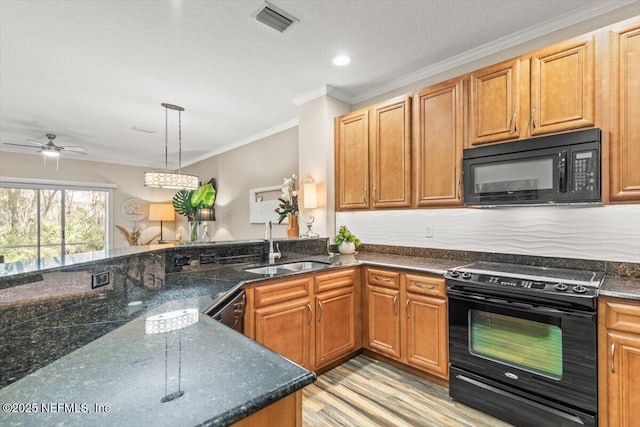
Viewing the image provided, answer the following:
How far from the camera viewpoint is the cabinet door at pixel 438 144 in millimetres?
2547

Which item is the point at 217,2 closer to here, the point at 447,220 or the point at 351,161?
the point at 351,161

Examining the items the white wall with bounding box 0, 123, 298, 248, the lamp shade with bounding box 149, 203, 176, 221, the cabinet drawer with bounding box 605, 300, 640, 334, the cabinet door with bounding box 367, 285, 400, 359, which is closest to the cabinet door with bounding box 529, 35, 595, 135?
the cabinet drawer with bounding box 605, 300, 640, 334

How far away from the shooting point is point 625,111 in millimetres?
1854

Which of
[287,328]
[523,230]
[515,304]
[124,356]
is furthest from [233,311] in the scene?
[523,230]

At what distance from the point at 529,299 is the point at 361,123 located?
215 centimetres

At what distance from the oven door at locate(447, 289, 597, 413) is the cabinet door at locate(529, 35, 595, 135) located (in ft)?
3.96

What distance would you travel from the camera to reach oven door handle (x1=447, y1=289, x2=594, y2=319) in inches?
66.6

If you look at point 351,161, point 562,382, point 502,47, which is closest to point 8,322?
point 562,382

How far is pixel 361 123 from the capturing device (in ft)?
10.5

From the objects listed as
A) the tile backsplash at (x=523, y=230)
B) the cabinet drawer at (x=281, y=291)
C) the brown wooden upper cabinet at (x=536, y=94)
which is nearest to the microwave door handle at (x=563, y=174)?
the brown wooden upper cabinet at (x=536, y=94)

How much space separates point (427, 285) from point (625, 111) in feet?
5.28

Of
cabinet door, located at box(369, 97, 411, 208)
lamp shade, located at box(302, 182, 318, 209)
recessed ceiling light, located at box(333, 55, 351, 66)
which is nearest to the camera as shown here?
recessed ceiling light, located at box(333, 55, 351, 66)

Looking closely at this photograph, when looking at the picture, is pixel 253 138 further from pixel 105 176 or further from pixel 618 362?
pixel 618 362

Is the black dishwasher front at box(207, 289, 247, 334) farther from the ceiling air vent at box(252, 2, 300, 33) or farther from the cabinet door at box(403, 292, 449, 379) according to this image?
the ceiling air vent at box(252, 2, 300, 33)
